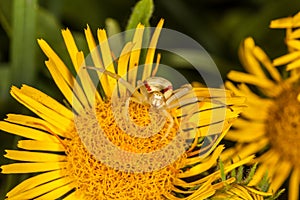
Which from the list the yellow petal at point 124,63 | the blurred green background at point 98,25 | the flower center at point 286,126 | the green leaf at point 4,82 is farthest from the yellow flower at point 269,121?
the green leaf at point 4,82

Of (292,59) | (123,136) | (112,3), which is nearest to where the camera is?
(123,136)

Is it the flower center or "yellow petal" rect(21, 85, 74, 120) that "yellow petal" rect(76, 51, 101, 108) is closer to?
"yellow petal" rect(21, 85, 74, 120)

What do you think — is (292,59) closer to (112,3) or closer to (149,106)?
(149,106)

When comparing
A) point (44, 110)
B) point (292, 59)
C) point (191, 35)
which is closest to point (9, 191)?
point (44, 110)

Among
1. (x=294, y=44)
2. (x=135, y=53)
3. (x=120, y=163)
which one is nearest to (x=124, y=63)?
(x=135, y=53)

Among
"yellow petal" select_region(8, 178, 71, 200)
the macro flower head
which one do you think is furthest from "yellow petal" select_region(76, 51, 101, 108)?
the macro flower head

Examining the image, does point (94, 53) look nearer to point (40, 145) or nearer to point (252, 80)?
point (40, 145)
